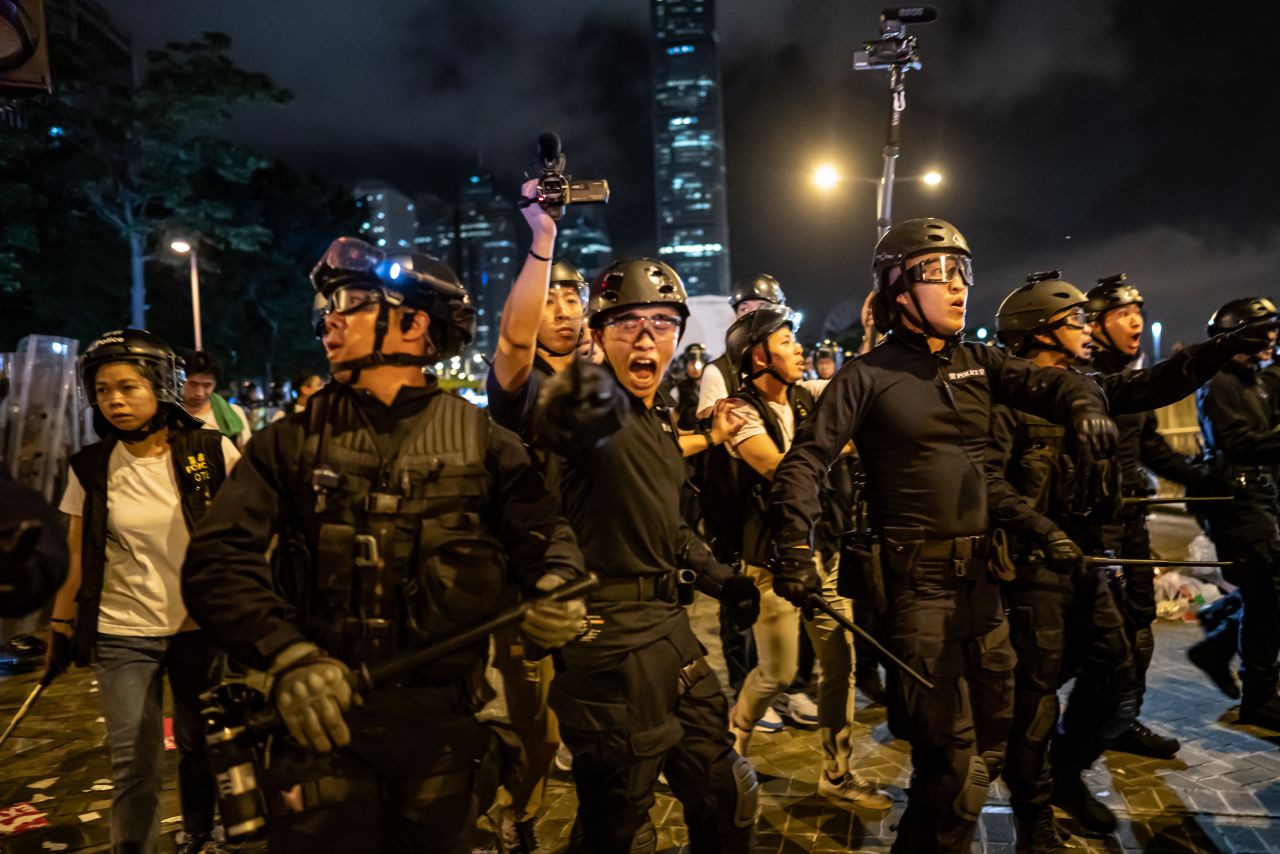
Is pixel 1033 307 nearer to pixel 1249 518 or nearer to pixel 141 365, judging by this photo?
pixel 1249 518

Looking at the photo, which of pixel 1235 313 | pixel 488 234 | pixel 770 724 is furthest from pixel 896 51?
pixel 488 234

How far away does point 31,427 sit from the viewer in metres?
8.98

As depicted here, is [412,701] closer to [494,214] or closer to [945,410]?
[945,410]

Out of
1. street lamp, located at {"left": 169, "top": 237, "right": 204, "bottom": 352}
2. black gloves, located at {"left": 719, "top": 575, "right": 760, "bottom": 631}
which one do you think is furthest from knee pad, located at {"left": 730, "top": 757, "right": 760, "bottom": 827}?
street lamp, located at {"left": 169, "top": 237, "right": 204, "bottom": 352}

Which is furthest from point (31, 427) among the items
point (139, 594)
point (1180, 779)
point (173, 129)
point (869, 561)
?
point (173, 129)

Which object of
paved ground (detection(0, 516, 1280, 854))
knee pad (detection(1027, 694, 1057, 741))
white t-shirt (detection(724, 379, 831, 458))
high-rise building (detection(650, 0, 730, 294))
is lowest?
paved ground (detection(0, 516, 1280, 854))

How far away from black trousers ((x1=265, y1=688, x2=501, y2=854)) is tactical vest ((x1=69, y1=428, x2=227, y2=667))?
6.19 ft

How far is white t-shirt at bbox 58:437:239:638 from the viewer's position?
12.2 ft

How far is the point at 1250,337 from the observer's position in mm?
4062

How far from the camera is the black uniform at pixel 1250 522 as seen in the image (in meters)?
5.50

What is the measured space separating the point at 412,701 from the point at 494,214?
162777mm

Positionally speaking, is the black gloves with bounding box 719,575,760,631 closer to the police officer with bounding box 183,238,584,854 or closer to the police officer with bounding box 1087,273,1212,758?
the police officer with bounding box 183,238,584,854

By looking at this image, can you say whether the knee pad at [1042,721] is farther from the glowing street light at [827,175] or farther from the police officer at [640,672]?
the glowing street light at [827,175]

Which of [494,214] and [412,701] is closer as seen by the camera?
[412,701]
